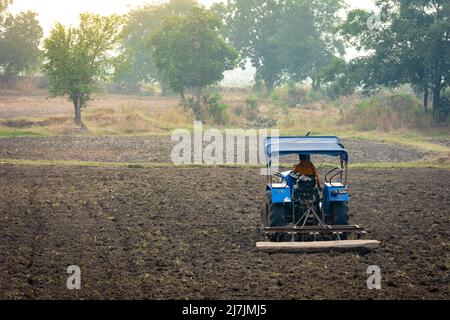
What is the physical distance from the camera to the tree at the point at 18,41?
65812 mm

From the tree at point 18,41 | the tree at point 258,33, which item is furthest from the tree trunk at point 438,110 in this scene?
the tree at point 18,41

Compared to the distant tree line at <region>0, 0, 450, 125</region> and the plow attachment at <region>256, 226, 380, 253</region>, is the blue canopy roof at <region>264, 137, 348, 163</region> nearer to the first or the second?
the plow attachment at <region>256, 226, 380, 253</region>

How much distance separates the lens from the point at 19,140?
108 feet

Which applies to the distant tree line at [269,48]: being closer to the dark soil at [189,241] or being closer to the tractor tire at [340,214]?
the dark soil at [189,241]

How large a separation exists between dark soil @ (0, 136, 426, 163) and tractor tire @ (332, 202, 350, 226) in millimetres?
13420

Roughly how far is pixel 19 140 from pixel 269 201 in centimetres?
2168

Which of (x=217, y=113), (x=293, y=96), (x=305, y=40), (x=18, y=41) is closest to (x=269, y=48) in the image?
(x=305, y=40)

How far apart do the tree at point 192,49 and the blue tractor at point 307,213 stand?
1291 inches

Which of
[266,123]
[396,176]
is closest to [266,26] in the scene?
[266,123]

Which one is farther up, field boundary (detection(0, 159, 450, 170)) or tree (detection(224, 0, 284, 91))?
tree (detection(224, 0, 284, 91))

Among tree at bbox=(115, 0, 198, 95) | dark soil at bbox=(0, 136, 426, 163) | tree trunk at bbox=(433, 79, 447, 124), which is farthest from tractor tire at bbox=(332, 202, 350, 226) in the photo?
tree at bbox=(115, 0, 198, 95)

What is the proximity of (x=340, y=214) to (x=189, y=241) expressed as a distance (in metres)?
2.94

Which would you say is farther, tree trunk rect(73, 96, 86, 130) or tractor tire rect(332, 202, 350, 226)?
tree trunk rect(73, 96, 86, 130)

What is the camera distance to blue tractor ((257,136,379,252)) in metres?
12.8
